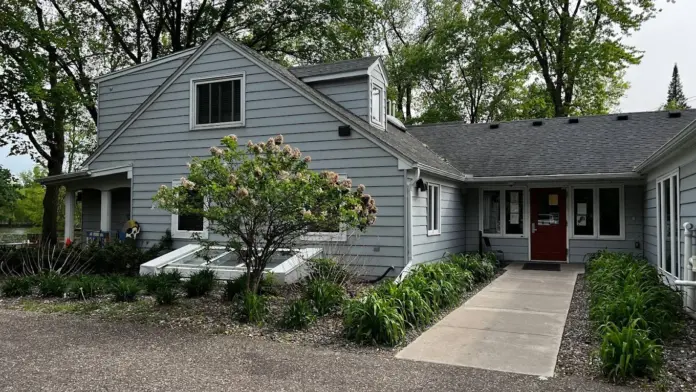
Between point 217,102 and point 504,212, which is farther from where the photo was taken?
point 504,212

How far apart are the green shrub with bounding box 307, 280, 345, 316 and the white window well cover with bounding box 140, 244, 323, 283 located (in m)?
1.46

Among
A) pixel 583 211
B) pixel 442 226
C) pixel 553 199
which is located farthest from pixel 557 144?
pixel 442 226

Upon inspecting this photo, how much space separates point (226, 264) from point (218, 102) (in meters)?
3.96

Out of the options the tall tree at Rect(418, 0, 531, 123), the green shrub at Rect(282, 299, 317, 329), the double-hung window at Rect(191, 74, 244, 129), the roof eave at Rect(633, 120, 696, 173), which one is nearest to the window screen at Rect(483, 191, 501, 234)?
the roof eave at Rect(633, 120, 696, 173)

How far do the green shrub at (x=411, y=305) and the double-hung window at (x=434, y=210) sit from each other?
4.11 metres

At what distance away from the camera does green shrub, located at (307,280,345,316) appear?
6.90 meters

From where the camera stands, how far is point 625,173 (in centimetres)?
1123

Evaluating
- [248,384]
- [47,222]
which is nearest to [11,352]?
[248,384]

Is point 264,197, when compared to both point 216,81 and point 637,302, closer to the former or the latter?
point 637,302

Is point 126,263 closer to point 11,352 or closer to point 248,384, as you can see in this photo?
point 11,352

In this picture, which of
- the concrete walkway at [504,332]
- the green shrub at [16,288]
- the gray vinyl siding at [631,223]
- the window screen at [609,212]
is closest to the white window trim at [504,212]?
the window screen at [609,212]

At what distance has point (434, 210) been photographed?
36.6 feet

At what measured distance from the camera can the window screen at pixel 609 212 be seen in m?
12.2

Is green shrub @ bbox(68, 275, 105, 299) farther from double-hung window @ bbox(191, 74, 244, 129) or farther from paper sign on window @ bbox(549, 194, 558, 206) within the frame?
paper sign on window @ bbox(549, 194, 558, 206)
